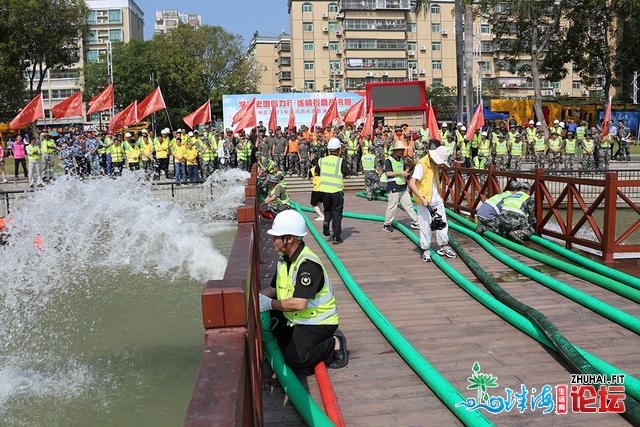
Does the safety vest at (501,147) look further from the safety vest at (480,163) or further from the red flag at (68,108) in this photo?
the red flag at (68,108)

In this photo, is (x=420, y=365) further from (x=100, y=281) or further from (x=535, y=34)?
(x=535, y=34)

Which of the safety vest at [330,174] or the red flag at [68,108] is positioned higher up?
the red flag at [68,108]

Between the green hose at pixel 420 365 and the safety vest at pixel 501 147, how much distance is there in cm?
1656

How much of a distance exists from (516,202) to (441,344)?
5.44 metres

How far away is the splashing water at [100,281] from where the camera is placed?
770 cm

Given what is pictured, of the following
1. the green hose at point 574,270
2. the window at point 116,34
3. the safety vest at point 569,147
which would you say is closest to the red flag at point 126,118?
the green hose at point 574,270

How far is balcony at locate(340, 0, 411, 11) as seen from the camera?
7762 centimetres

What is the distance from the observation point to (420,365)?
5180 millimetres

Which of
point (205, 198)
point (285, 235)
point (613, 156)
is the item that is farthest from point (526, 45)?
point (285, 235)

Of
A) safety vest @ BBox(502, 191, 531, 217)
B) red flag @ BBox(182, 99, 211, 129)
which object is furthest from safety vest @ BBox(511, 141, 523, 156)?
safety vest @ BBox(502, 191, 531, 217)

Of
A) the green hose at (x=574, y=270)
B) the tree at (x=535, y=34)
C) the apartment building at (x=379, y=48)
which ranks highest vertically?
the apartment building at (x=379, y=48)

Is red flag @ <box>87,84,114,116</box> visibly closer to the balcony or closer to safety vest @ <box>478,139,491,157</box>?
safety vest @ <box>478,139,491,157</box>

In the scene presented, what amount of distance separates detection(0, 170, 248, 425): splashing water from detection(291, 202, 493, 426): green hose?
231 centimetres

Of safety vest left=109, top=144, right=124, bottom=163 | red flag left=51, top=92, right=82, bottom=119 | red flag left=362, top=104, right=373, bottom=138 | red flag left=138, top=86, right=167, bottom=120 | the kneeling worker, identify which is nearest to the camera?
the kneeling worker
